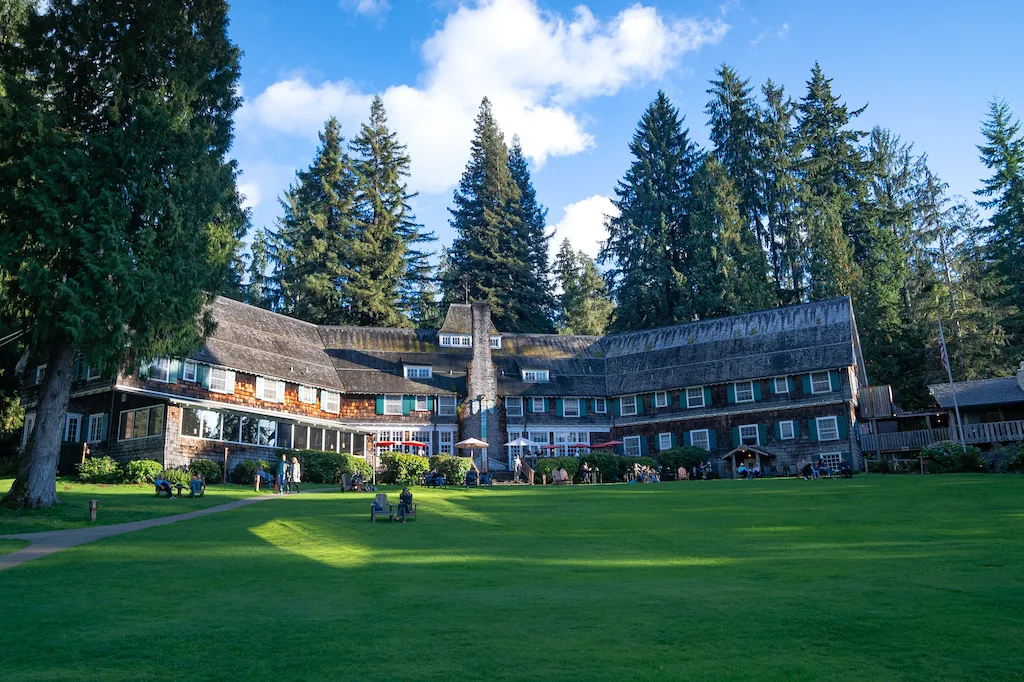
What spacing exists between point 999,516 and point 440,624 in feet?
51.2

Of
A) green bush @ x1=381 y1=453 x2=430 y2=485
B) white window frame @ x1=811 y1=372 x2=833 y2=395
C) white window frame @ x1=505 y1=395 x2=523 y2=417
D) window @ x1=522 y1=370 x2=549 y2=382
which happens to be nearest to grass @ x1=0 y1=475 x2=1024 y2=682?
green bush @ x1=381 y1=453 x2=430 y2=485

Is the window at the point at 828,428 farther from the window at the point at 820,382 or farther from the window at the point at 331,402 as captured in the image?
the window at the point at 331,402

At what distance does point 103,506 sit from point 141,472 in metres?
10.1

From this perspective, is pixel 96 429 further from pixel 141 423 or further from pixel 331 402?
pixel 331 402

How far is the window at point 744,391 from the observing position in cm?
4738

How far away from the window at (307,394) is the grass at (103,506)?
501 inches

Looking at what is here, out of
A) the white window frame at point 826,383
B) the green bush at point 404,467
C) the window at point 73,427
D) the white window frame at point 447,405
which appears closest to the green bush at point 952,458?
the white window frame at point 826,383

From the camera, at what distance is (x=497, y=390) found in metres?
50.5

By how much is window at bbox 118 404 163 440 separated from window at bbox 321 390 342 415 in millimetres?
10284

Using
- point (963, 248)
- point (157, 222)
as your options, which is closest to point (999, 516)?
point (157, 222)

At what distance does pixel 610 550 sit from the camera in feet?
51.9

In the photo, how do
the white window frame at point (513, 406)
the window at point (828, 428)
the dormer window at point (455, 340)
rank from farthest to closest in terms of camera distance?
the dormer window at point (455, 340)
the white window frame at point (513, 406)
the window at point (828, 428)

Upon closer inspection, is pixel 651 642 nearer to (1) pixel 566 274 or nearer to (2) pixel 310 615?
(2) pixel 310 615

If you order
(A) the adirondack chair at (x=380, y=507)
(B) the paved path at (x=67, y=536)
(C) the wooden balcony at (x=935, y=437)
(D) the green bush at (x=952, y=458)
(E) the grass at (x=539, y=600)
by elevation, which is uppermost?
(C) the wooden balcony at (x=935, y=437)
